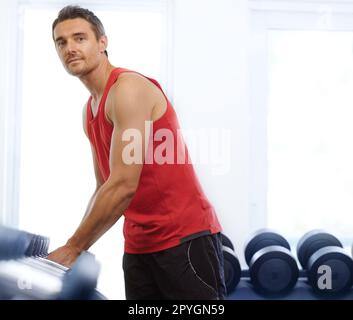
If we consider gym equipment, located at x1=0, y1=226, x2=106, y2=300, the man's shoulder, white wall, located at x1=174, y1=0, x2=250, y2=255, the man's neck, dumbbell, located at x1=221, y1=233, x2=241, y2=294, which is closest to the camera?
gym equipment, located at x1=0, y1=226, x2=106, y2=300

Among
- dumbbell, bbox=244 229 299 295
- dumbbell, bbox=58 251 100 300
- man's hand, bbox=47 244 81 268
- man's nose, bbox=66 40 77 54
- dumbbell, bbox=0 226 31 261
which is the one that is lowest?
dumbbell, bbox=244 229 299 295

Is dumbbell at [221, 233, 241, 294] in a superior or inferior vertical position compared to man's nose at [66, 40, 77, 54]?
inferior

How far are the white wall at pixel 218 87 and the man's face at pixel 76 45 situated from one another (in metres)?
1.34

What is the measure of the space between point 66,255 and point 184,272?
1.10 ft

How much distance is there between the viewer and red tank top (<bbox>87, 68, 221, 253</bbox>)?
47.2 inches

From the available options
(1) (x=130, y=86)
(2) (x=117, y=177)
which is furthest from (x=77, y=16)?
(2) (x=117, y=177)

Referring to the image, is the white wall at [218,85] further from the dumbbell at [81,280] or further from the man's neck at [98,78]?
the dumbbell at [81,280]

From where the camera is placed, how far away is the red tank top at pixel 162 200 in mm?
1199

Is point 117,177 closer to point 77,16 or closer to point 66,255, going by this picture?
point 66,255

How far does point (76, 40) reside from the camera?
119 centimetres

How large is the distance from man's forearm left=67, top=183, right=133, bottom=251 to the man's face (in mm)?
318

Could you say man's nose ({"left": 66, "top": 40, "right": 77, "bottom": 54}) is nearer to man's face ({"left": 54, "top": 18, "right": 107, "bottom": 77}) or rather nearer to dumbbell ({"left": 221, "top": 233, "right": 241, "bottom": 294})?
man's face ({"left": 54, "top": 18, "right": 107, "bottom": 77})

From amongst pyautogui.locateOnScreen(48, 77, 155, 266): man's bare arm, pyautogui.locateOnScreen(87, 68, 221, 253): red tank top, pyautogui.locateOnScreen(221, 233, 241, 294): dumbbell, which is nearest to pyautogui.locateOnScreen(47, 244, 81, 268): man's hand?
pyautogui.locateOnScreen(48, 77, 155, 266): man's bare arm
